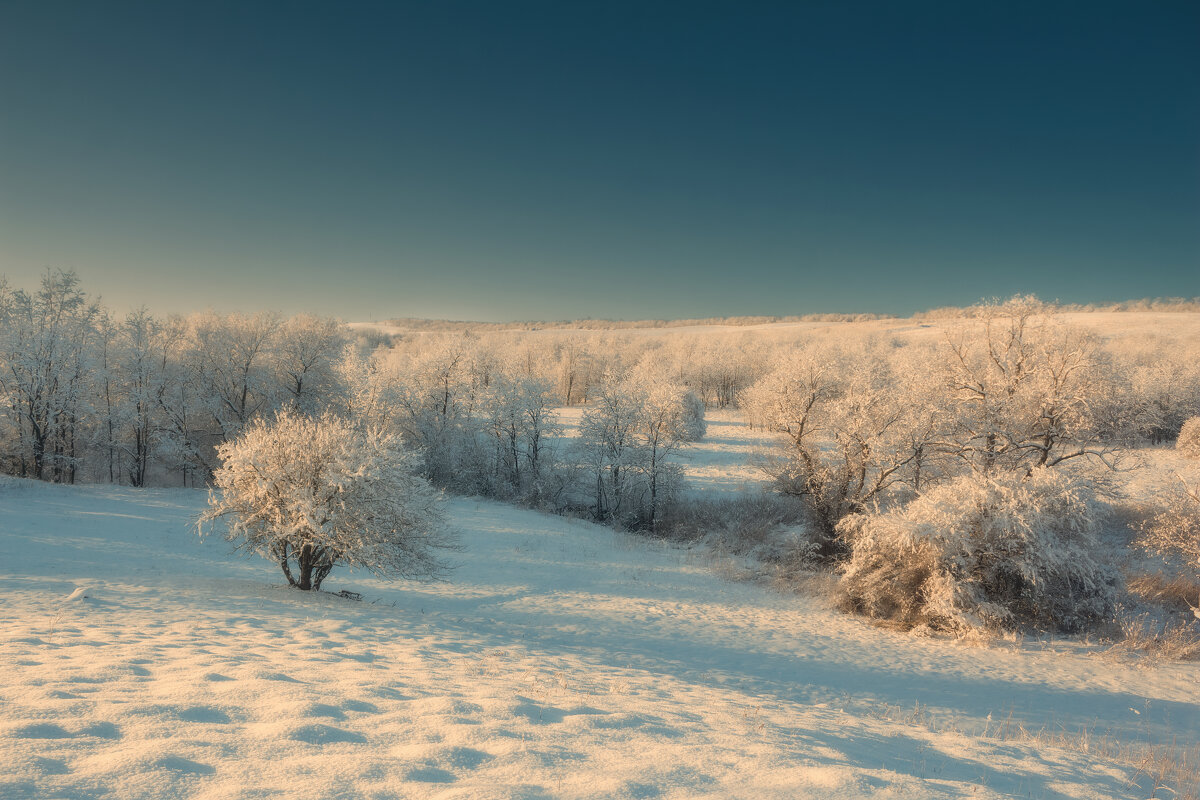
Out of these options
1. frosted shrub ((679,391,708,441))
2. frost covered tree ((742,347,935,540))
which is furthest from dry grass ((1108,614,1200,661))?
Result: frosted shrub ((679,391,708,441))

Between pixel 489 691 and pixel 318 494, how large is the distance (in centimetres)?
790

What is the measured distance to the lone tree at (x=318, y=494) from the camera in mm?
12445

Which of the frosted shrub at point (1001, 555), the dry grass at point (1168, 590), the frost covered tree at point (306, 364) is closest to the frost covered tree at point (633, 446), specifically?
the frosted shrub at point (1001, 555)

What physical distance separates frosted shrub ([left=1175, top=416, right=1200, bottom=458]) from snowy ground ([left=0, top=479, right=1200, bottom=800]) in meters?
25.8

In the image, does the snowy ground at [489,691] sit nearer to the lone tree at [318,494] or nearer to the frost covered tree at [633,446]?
the lone tree at [318,494]

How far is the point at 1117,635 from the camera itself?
16.0 meters

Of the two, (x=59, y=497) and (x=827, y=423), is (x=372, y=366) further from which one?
(x=827, y=423)

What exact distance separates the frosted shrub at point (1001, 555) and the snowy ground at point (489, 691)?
120 centimetres

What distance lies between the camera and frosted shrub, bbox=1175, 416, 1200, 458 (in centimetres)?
3089

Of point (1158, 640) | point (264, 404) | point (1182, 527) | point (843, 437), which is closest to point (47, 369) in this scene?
point (264, 404)

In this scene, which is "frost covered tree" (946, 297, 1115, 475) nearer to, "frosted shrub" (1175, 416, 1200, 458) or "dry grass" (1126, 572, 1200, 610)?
"dry grass" (1126, 572, 1200, 610)

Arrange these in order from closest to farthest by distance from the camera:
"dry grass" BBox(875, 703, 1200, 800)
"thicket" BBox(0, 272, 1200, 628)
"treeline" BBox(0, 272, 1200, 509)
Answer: "dry grass" BBox(875, 703, 1200, 800)
"thicket" BBox(0, 272, 1200, 628)
"treeline" BBox(0, 272, 1200, 509)

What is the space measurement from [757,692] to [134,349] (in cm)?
3946

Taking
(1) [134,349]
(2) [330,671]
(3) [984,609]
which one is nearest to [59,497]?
(1) [134,349]
